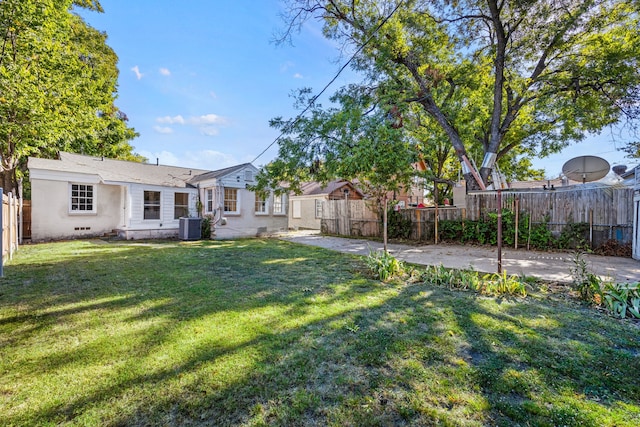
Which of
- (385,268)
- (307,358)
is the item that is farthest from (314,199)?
(307,358)

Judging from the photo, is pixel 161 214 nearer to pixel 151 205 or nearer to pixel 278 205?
pixel 151 205

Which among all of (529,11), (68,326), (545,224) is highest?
(529,11)

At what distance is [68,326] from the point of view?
314cm

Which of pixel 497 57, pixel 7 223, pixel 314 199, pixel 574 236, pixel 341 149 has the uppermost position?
pixel 497 57

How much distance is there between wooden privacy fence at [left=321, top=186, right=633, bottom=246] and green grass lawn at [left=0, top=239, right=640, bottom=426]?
414 cm

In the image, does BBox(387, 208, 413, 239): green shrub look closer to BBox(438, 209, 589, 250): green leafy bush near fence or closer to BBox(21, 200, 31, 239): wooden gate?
→ BBox(438, 209, 589, 250): green leafy bush near fence

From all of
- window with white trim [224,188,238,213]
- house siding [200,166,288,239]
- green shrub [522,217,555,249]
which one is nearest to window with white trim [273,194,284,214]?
house siding [200,166,288,239]

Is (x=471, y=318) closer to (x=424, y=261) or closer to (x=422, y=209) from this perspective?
(x=424, y=261)

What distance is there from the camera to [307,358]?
2480 millimetres

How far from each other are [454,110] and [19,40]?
14289mm

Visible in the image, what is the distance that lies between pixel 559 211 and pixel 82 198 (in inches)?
709

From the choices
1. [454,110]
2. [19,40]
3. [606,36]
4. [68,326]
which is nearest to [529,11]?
[606,36]

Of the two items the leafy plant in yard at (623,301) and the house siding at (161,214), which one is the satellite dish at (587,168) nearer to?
the leafy plant in yard at (623,301)

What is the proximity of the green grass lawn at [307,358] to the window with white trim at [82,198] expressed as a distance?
26.6 feet
